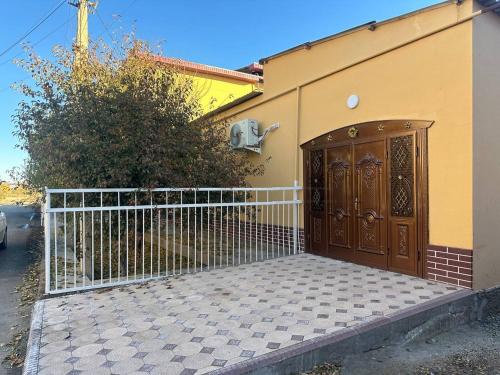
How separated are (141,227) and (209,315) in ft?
8.48

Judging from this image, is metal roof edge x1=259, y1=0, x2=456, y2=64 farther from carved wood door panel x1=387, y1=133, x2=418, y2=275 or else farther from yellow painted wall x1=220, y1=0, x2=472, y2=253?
carved wood door panel x1=387, y1=133, x2=418, y2=275

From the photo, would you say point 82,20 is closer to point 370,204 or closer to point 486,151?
point 370,204

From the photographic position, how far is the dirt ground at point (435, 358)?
3260 mm

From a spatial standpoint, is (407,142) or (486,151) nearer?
(486,151)

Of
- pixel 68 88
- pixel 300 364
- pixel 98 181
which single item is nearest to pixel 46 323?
pixel 98 181

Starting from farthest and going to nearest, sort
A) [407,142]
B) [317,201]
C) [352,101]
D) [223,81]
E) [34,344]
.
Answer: [223,81], [317,201], [352,101], [407,142], [34,344]

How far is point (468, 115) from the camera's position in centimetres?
468

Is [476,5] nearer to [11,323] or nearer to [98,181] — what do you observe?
[98,181]

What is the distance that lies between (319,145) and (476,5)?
3076 millimetres

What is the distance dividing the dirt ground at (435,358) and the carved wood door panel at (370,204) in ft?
5.87

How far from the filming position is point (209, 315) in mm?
3947

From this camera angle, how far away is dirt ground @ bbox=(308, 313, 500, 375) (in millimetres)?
3260

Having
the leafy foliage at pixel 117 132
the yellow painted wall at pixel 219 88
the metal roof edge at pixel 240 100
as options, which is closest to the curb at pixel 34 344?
the leafy foliage at pixel 117 132

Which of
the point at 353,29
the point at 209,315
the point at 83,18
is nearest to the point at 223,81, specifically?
the point at 83,18
